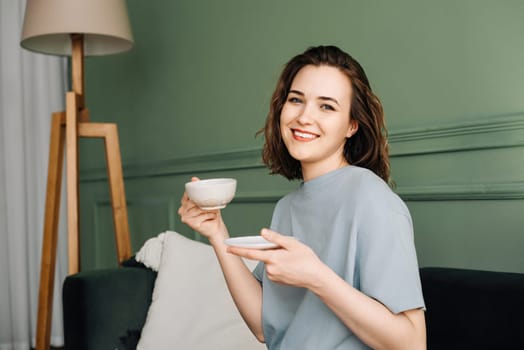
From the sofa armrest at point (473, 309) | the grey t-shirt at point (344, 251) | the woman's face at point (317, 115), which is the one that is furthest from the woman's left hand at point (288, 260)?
the sofa armrest at point (473, 309)

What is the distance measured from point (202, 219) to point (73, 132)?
1524 mm

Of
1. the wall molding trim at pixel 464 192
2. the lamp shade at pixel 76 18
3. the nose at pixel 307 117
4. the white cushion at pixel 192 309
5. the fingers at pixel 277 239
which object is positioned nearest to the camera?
the fingers at pixel 277 239

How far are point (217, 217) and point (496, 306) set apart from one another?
0.62 m

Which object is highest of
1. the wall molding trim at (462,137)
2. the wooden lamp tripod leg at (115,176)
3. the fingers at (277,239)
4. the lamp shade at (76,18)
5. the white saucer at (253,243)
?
the lamp shade at (76,18)

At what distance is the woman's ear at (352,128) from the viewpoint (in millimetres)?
1258

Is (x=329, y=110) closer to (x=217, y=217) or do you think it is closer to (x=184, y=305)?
(x=217, y=217)

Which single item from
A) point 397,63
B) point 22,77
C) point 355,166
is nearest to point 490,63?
point 397,63

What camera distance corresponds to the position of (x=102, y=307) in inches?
75.8

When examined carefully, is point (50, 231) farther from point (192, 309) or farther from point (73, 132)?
point (192, 309)

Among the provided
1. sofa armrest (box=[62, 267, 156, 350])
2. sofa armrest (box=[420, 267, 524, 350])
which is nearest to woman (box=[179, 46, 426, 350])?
sofa armrest (box=[420, 267, 524, 350])

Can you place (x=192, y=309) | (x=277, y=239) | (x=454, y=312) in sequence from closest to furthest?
(x=277, y=239) < (x=454, y=312) < (x=192, y=309)

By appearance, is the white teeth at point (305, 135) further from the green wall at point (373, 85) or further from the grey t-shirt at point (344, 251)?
the green wall at point (373, 85)

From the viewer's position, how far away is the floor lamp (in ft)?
8.54

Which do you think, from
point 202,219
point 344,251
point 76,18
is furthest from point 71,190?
point 344,251
